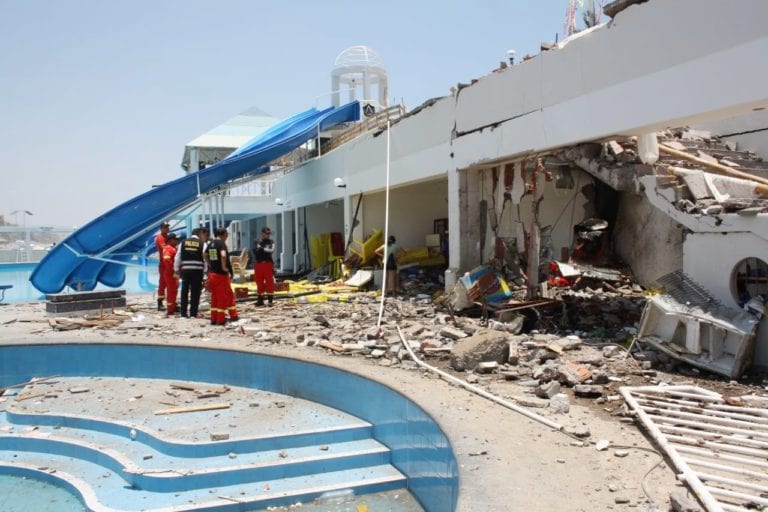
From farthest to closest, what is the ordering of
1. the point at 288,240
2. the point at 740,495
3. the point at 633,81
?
1. the point at 288,240
2. the point at 633,81
3. the point at 740,495

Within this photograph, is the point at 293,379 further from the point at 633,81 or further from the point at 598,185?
the point at 598,185

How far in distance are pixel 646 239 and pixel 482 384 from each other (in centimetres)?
654

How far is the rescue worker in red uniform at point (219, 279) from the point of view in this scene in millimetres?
9477

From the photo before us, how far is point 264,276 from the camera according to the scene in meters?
11.9

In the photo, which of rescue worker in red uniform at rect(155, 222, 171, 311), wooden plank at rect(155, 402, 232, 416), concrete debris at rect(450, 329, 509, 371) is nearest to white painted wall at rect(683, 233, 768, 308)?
concrete debris at rect(450, 329, 509, 371)

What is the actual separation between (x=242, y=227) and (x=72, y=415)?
28522 mm

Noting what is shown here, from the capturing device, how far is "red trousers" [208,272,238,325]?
31.6ft

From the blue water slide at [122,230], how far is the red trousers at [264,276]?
15.2 feet

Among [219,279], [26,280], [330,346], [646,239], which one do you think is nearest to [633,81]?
[646,239]

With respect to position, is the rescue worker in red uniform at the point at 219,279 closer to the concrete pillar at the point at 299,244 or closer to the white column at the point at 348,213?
the white column at the point at 348,213

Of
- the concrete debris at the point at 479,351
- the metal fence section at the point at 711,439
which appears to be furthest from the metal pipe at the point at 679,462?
the concrete debris at the point at 479,351

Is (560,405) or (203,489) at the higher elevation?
(560,405)

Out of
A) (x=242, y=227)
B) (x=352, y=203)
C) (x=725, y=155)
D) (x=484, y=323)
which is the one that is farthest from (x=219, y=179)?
(x=242, y=227)

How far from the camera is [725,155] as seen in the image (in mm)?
9328
